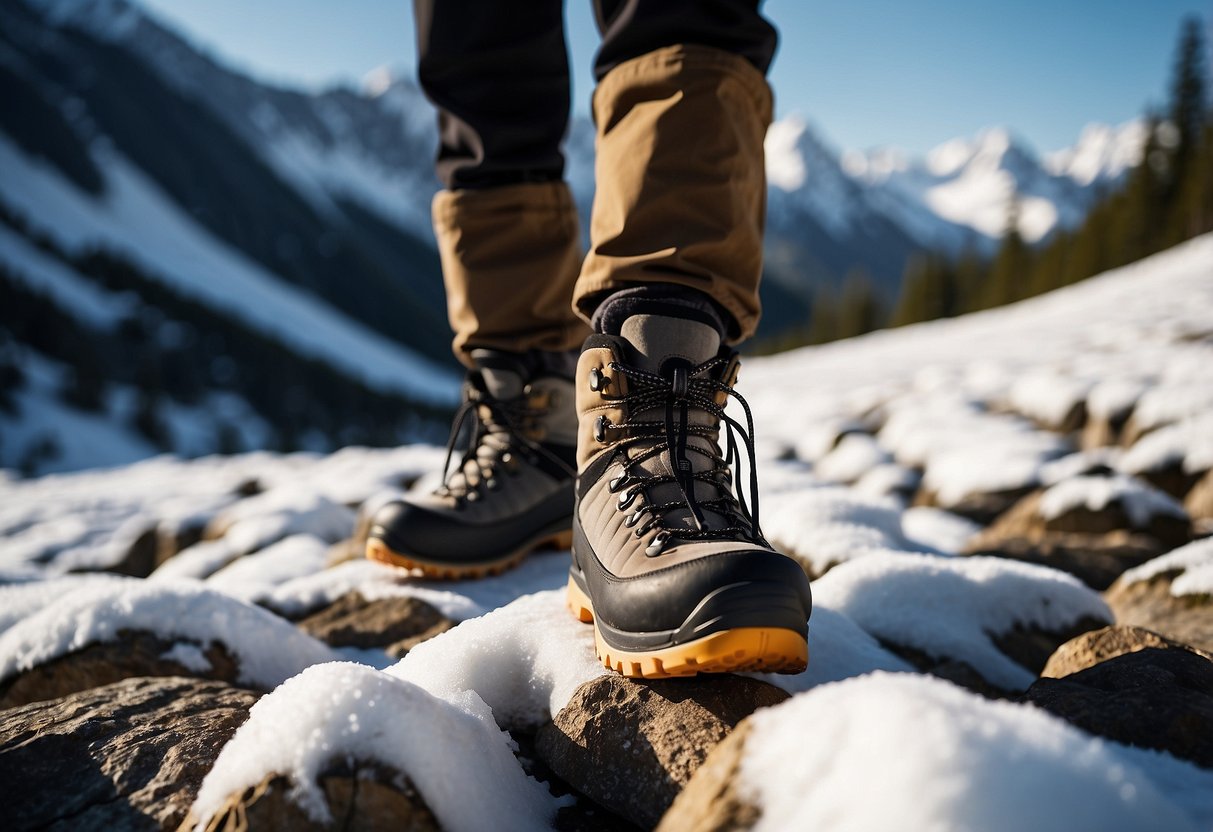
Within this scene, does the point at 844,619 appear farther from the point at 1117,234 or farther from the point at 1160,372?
the point at 1117,234

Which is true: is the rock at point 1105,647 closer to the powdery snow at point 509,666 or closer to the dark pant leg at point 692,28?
the powdery snow at point 509,666

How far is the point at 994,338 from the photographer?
920 cm

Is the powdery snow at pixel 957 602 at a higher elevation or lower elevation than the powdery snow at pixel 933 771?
lower

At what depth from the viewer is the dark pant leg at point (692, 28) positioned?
1.16m

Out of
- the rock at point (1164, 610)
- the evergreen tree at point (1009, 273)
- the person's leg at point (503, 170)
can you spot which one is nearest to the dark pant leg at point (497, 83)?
the person's leg at point (503, 170)

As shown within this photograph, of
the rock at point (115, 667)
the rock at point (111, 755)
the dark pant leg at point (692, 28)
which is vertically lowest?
the rock at point (115, 667)

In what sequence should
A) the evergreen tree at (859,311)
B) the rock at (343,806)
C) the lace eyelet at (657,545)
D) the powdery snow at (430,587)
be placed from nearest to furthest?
1. the rock at (343,806)
2. the lace eyelet at (657,545)
3. the powdery snow at (430,587)
4. the evergreen tree at (859,311)

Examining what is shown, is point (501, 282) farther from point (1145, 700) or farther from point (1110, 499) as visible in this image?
point (1110, 499)

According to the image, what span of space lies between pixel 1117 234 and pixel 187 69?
120063mm

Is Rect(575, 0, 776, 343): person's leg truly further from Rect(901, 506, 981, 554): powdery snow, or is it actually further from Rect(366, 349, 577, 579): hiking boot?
Rect(901, 506, 981, 554): powdery snow

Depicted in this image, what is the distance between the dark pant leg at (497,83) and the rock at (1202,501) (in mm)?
2543

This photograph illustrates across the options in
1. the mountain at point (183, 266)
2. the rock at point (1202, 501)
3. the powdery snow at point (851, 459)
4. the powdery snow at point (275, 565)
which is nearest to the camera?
the powdery snow at point (275, 565)

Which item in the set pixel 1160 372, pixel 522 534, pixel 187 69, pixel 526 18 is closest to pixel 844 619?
pixel 522 534

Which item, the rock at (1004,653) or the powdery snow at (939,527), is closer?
the rock at (1004,653)
